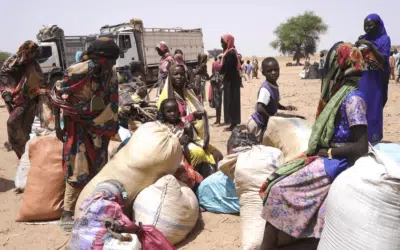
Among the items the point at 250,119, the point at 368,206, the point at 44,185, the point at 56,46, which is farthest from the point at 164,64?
the point at 56,46

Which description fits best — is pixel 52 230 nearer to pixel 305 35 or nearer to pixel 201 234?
pixel 201 234

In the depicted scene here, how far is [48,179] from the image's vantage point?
3.60 meters

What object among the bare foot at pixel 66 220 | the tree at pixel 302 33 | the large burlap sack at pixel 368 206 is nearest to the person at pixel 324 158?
the large burlap sack at pixel 368 206

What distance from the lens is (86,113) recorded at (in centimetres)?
329

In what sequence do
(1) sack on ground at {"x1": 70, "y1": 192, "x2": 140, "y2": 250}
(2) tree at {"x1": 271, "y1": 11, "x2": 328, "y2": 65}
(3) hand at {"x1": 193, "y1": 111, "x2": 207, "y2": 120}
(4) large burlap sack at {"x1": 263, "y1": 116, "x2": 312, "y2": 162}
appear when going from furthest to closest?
(2) tree at {"x1": 271, "y1": 11, "x2": 328, "y2": 65}
(3) hand at {"x1": 193, "y1": 111, "x2": 207, "y2": 120}
(4) large burlap sack at {"x1": 263, "y1": 116, "x2": 312, "y2": 162}
(1) sack on ground at {"x1": 70, "y1": 192, "x2": 140, "y2": 250}

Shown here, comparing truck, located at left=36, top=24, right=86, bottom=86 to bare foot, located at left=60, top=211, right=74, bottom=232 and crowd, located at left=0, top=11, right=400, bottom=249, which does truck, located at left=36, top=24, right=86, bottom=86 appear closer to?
crowd, located at left=0, top=11, right=400, bottom=249

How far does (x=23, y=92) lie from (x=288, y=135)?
3411 mm

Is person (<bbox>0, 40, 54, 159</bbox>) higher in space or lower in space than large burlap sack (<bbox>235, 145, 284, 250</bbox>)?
higher

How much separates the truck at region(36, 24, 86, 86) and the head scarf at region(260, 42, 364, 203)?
13.4 m

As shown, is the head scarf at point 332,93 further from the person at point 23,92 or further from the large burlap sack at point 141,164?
the person at point 23,92

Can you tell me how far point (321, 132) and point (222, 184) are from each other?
1321mm

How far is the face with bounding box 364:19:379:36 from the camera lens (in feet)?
15.1

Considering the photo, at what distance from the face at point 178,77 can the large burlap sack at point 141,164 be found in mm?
1143

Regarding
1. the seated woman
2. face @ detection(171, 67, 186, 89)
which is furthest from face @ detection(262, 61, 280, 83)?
face @ detection(171, 67, 186, 89)
